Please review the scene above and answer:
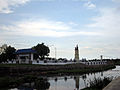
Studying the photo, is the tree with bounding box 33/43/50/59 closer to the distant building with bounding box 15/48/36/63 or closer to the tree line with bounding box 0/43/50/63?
the tree line with bounding box 0/43/50/63

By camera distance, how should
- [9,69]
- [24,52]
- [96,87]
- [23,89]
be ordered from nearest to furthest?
[96,87] → [23,89] → [9,69] → [24,52]

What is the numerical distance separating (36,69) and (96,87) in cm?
2864

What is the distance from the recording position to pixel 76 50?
73625mm

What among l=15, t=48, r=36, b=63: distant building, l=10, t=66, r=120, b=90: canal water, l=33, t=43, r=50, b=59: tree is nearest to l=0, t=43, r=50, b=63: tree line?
l=33, t=43, r=50, b=59: tree

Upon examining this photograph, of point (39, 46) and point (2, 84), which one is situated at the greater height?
point (39, 46)

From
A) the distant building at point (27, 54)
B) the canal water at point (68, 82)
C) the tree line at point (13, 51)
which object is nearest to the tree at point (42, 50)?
the tree line at point (13, 51)

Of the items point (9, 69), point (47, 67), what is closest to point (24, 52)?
point (47, 67)

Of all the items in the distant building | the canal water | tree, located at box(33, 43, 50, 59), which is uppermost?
tree, located at box(33, 43, 50, 59)

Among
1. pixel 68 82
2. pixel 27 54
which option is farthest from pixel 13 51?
pixel 68 82

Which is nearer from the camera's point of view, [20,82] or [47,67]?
[20,82]

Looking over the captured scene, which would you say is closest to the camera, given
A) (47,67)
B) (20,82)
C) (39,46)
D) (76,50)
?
(20,82)

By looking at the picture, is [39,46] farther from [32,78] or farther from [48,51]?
[32,78]

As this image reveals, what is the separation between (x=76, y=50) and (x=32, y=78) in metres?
40.6

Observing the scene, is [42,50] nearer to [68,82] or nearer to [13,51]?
[13,51]
